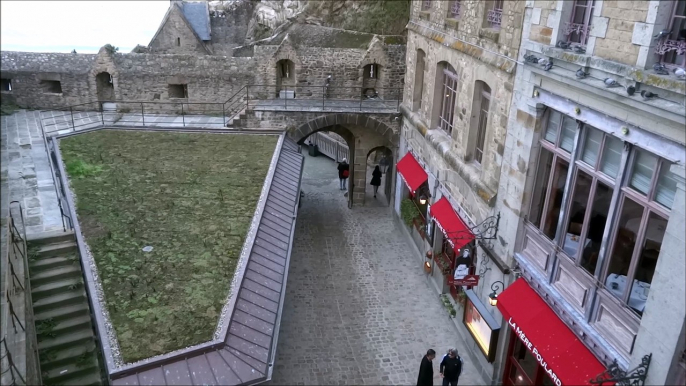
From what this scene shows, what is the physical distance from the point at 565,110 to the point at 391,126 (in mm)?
10262

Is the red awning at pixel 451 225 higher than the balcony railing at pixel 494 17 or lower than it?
lower

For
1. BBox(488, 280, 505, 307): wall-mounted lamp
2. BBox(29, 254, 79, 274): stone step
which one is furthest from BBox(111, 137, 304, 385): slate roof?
BBox(488, 280, 505, 307): wall-mounted lamp

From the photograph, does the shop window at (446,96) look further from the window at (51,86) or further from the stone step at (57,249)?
the window at (51,86)

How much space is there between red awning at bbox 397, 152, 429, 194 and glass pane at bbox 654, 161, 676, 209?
8.17 m

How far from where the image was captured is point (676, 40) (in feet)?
18.9

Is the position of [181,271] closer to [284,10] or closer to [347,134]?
[347,134]

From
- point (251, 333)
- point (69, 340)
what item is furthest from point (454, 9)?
point (69, 340)

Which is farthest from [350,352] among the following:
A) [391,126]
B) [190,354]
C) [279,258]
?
[391,126]

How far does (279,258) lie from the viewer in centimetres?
938

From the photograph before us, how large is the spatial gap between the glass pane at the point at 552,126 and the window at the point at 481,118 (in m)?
2.24

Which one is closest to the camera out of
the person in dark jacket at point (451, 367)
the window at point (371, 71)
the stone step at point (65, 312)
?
the stone step at point (65, 312)

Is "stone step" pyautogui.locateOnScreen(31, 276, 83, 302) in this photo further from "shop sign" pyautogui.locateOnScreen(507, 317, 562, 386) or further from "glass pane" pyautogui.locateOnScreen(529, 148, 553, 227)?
"glass pane" pyautogui.locateOnScreen(529, 148, 553, 227)

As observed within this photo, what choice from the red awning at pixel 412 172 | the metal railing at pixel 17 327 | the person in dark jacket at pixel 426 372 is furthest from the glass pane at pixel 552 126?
the metal railing at pixel 17 327

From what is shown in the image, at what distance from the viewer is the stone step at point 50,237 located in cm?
984
